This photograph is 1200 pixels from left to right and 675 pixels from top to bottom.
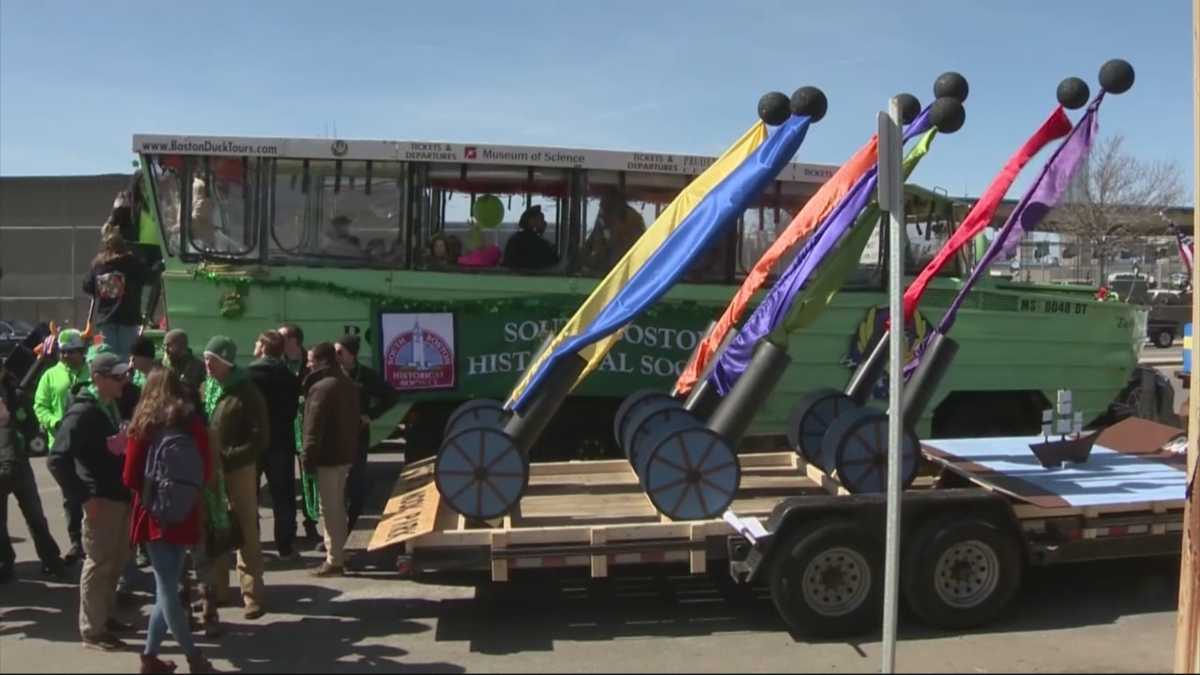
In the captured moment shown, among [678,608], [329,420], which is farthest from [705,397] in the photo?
[329,420]

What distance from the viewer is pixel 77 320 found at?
2553 cm

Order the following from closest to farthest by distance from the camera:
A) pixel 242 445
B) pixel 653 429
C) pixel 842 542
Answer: pixel 842 542 < pixel 242 445 < pixel 653 429

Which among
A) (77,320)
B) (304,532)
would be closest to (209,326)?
(304,532)

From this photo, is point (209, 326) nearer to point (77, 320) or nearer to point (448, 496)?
point (448, 496)

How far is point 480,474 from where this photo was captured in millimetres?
6098

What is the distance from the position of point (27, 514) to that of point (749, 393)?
5074 millimetres

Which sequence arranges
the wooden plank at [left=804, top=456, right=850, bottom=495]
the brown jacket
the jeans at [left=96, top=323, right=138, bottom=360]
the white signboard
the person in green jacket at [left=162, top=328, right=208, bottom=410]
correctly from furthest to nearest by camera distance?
the jeans at [left=96, top=323, right=138, bottom=360] → the white signboard → the brown jacket → the person in green jacket at [left=162, top=328, right=208, bottom=410] → the wooden plank at [left=804, top=456, right=850, bottom=495]

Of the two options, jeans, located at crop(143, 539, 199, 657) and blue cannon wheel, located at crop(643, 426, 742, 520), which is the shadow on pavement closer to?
blue cannon wheel, located at crop(643, 426, 742, 520)

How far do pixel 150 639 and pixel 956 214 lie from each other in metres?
8.00

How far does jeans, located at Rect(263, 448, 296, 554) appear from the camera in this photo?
7.59 m

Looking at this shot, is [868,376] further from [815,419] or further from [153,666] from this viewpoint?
[153,666]

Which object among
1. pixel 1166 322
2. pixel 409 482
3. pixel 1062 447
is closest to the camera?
pixel 1062 447

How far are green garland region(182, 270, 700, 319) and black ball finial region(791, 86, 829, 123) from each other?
2.69 meters

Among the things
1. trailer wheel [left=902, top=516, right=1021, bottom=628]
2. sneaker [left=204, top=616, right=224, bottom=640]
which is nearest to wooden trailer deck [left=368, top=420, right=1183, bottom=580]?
trailer wheel [left=902, top=516, right=1021, bottom=628]
